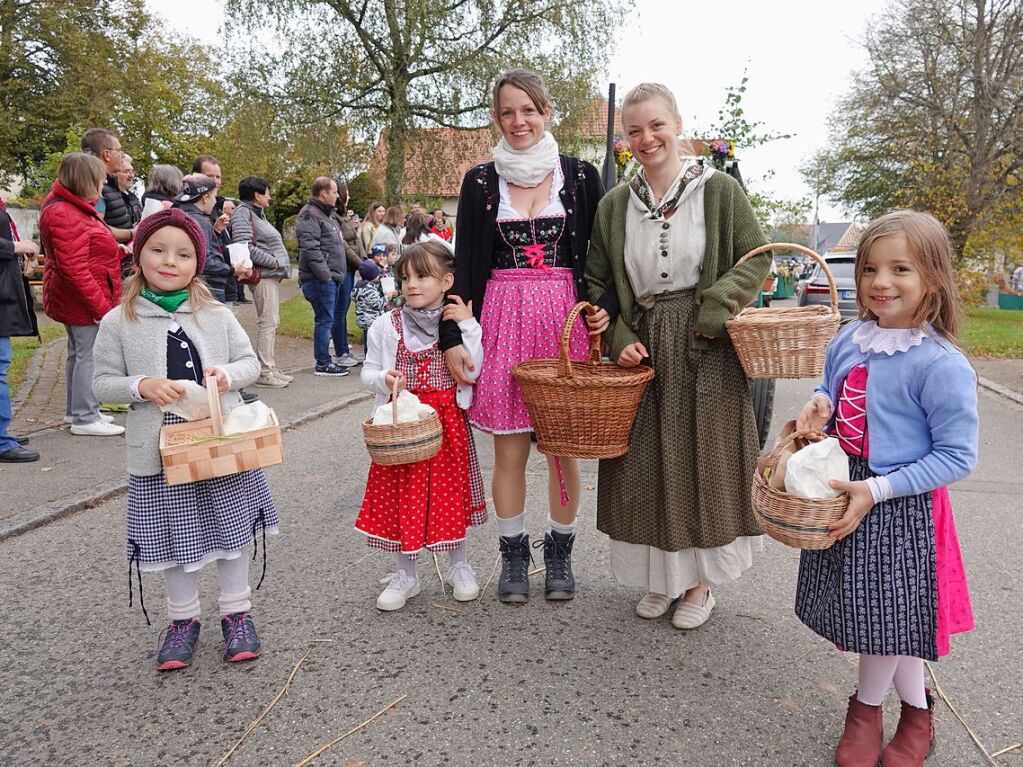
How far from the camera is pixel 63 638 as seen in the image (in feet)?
9.57

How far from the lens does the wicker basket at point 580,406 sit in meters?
2.58

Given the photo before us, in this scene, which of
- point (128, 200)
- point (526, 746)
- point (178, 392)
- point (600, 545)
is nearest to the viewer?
point (526, 746)

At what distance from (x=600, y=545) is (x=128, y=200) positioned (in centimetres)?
488

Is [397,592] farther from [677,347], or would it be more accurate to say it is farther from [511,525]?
[677,347]

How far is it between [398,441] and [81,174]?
12.7ft

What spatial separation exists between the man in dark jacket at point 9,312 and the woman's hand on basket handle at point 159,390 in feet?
10.8

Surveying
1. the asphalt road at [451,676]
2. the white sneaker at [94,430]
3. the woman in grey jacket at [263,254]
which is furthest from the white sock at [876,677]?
the woman in grey jacket at [263,254]

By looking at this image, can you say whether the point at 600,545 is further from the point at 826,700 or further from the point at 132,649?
the point at 132,649

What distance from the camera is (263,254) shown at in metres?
7.72

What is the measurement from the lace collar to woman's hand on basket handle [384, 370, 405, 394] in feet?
5.17

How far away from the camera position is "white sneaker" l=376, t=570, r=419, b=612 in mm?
3143

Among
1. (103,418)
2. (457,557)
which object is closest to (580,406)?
(457,557)

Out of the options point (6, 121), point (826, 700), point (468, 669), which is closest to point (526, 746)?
point (468, 669)

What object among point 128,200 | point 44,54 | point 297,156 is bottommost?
point 128,200
